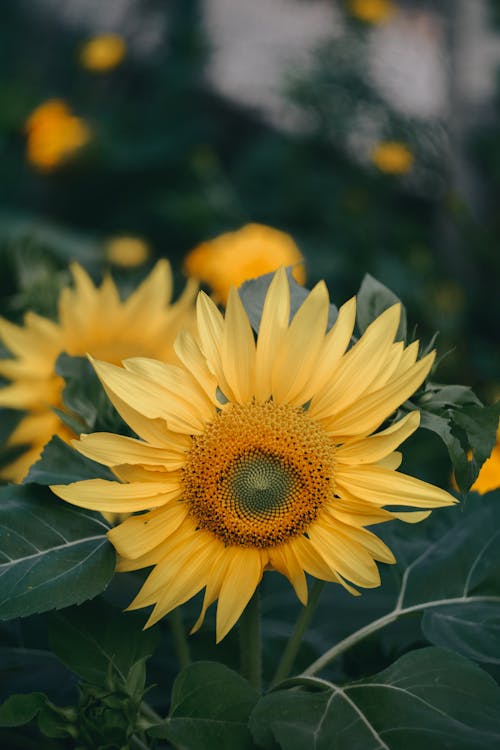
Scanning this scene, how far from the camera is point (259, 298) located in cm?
97

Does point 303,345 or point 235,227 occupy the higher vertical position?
point 303,345

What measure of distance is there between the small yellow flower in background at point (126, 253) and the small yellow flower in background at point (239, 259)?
0.64 m

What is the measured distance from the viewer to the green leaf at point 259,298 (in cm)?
94

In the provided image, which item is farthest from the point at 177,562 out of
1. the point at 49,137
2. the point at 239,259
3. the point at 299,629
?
the point at 49,137

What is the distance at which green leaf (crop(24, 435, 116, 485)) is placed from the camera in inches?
37.4

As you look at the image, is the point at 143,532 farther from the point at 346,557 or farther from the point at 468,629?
the point at 468,629

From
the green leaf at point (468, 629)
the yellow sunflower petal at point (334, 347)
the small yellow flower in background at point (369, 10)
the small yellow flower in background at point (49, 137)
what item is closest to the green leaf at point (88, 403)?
the yellow sunflower petal at point (334, 347)

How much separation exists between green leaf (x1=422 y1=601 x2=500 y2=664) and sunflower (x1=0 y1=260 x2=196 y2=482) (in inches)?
23.9

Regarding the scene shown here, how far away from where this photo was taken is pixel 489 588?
38.8 inches

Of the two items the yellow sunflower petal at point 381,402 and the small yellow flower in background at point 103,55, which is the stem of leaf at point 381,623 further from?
the small yellow flower in background at point 103,55

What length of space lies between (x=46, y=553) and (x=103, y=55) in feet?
Answer: 12.2

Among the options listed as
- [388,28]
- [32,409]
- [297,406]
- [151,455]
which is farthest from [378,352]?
[388,28]

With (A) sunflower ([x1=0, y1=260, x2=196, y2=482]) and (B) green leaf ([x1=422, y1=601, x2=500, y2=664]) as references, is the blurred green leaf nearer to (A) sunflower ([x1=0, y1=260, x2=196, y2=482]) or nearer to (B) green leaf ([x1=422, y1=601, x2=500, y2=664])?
(B) green leaf ([x1=422, y1=601, x2=500, y2=664])

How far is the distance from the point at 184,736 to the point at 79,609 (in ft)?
0.56
